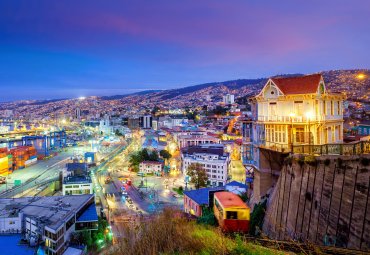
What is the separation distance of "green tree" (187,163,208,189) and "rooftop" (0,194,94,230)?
10729 millimetres

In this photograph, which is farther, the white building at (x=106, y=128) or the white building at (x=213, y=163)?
the white building at (x=106, y=128)

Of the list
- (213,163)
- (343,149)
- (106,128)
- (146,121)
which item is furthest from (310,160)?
(106,128)

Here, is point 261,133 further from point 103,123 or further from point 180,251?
point 103,123

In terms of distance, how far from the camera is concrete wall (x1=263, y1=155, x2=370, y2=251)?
541cm

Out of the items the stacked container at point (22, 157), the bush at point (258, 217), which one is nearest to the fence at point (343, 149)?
the bush at point (258, 217)

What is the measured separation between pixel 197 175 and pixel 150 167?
930 centimetres

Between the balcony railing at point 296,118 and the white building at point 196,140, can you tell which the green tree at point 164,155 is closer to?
the white building at point 196,140

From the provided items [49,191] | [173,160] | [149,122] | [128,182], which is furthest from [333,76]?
[49,191]

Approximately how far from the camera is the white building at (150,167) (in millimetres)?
35291

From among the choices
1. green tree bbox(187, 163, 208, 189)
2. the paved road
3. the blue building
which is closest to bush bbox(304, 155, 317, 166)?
green tree bbox(187, 163, 208, 189)

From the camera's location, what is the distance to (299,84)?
402 inches

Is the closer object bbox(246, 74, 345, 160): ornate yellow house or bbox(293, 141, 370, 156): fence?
bbox(293, 141, 370, 156): fence

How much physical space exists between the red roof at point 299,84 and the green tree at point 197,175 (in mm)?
17632

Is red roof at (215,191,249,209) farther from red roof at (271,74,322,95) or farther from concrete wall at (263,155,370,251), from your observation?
red roof at (271,74,322,95)
